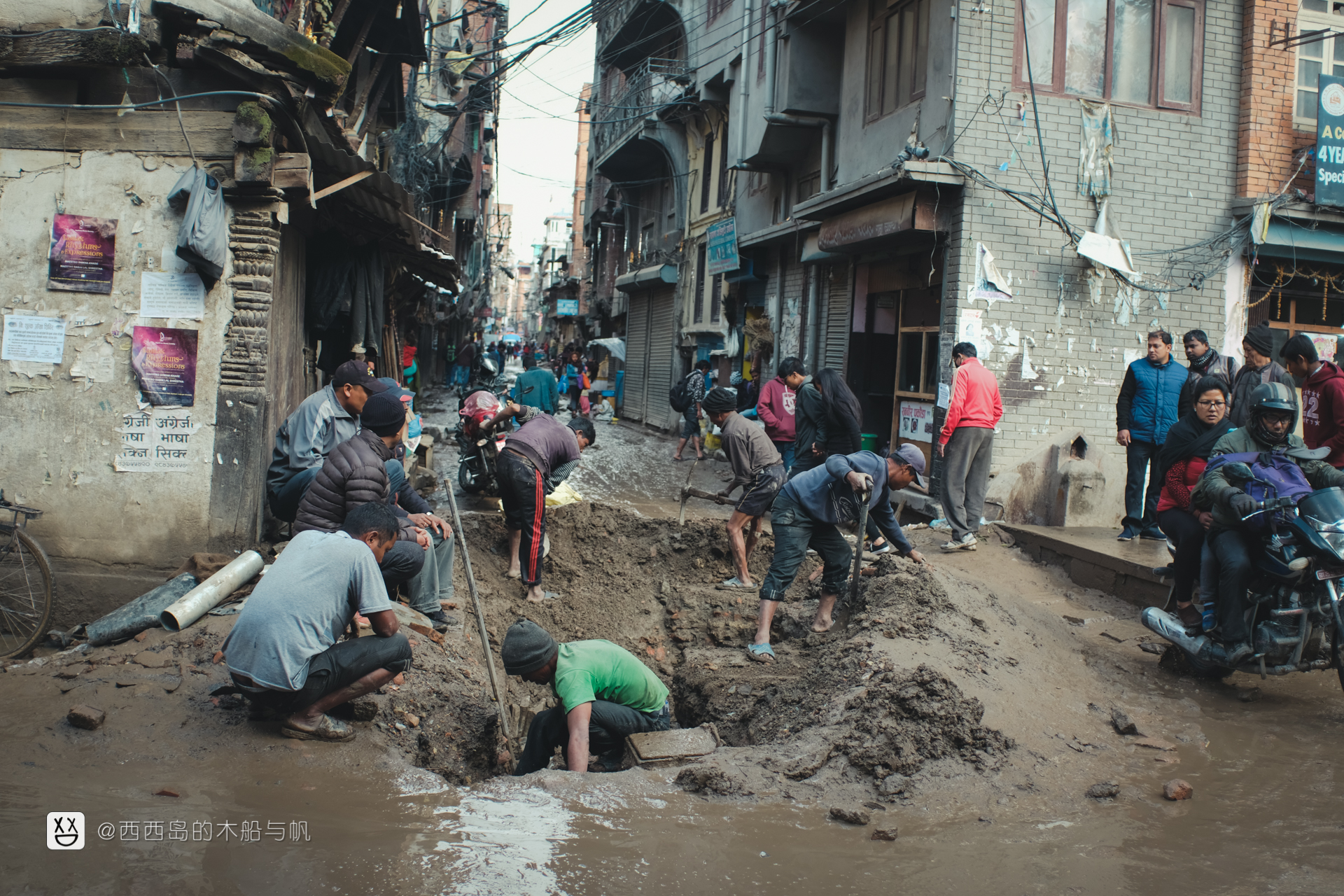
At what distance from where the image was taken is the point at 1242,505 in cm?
493

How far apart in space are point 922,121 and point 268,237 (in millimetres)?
7560

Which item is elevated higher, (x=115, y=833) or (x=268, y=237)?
(x=268, y=237)

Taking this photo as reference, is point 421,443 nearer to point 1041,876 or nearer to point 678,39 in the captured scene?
point 1041,876

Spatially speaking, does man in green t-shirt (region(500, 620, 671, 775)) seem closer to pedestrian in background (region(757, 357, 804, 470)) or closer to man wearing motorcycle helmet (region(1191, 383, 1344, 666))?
man wearing motorcycle helmet (region(1191, 383, 1344, 666))

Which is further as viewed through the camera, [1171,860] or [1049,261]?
[1049,261]

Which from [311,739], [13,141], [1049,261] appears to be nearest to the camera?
[311,739]

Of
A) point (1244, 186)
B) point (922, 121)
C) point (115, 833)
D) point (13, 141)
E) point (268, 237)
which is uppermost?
point (922, 121)

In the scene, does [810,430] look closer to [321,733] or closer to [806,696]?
[806,696]

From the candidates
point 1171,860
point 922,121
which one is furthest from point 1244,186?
point 1171,860

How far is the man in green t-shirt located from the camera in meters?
4.39

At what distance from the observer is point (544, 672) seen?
4.51 meters

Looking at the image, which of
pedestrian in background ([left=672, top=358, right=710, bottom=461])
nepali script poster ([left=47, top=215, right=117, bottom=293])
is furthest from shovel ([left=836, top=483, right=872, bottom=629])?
pedestrian in background ([left=672, top=358, right=710, bottom=461])

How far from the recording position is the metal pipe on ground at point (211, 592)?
208 inches

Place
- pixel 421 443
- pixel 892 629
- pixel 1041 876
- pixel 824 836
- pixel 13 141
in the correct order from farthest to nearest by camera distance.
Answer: pixel 421 443
pixel 13 141
pixel 892 629
pixel 824 836
pixel 1041 876
